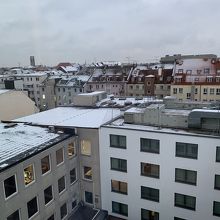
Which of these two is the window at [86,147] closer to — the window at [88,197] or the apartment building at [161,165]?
the apartment building at [161,165]

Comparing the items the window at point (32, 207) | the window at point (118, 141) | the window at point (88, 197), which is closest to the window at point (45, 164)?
the window at point (32, 207)

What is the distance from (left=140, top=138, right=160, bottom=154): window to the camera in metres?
30.9

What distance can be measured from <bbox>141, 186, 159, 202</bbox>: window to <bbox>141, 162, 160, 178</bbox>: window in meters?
1.85

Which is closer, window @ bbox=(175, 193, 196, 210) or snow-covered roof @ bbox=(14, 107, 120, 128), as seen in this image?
window @ bbox=(175, 193, 196, 210)

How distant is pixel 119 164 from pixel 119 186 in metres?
3.14

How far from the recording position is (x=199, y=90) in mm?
69375

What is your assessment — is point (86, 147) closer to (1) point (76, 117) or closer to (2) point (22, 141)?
(1) point (76, 117)

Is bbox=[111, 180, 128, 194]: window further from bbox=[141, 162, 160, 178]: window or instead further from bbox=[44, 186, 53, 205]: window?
bbox=[44, 186, 53, 205]: window

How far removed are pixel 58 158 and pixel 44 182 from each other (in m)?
3.52

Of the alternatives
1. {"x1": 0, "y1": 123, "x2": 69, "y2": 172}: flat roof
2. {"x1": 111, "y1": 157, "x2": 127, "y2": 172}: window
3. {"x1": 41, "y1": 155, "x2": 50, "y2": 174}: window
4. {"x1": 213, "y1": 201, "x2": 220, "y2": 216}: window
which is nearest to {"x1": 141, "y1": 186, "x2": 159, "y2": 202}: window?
{"x1": 111, "y1": 157, "x2": 127, "y2": 172}: window

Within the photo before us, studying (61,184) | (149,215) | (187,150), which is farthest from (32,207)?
(187,150)

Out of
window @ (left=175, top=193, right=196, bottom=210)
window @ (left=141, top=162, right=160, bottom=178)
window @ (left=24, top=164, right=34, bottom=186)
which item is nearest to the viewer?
window @ (left=24, top=164, right=34, bottom=186)

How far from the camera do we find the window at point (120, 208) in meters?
35.0

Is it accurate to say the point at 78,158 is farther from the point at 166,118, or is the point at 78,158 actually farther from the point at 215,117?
the point at 215,117
